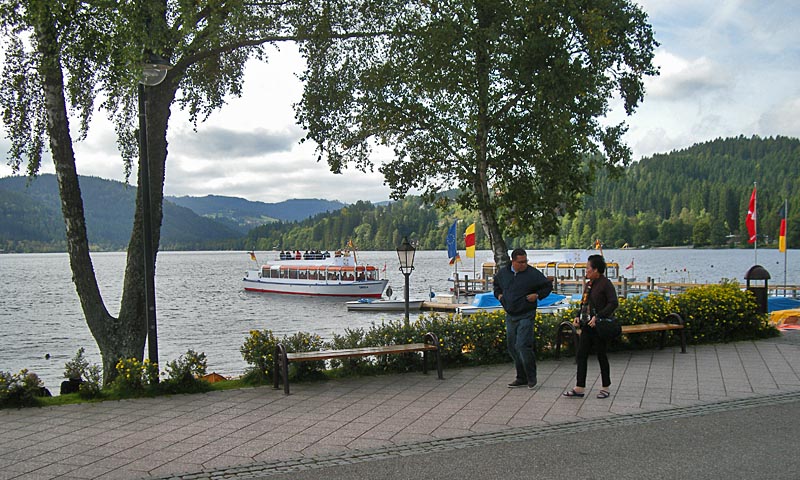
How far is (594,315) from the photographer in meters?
8.34

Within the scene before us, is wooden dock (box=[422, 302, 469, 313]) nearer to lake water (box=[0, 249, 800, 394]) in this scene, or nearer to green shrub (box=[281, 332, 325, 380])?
lake water (box=[0, 249, 800, 394])

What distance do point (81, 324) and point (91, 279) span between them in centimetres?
3260

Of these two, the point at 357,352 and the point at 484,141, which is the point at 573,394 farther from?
the point at 484,141

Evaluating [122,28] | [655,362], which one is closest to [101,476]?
[122,28]

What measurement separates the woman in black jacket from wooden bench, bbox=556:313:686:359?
251 cm

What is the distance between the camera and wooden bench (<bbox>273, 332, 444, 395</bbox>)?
29.6 ft

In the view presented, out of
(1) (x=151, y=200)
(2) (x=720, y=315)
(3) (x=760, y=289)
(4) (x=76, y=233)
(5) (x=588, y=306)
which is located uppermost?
(1) (x=151, y=200)

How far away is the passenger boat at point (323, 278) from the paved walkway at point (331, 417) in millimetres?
45743

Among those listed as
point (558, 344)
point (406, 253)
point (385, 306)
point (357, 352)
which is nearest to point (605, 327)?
point (558, 344)

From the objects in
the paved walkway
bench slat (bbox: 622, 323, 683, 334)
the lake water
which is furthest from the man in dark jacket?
the lake water

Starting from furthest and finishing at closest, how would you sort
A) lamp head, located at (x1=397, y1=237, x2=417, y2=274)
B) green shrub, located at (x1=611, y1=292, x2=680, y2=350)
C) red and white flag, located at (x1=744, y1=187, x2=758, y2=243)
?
red and white flag, located at (x1=744, y1=187, x2=758, y2=243), lamp head, located at (x1=397, y1=237, x2=417, y2=274), green shrub, located at (x1=611, y1=292, x2=680, y2=350)

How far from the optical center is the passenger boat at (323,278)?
56.1m

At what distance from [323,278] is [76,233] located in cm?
4630

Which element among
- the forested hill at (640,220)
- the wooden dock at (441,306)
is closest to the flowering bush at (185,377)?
the wooden dock at (441,306)
